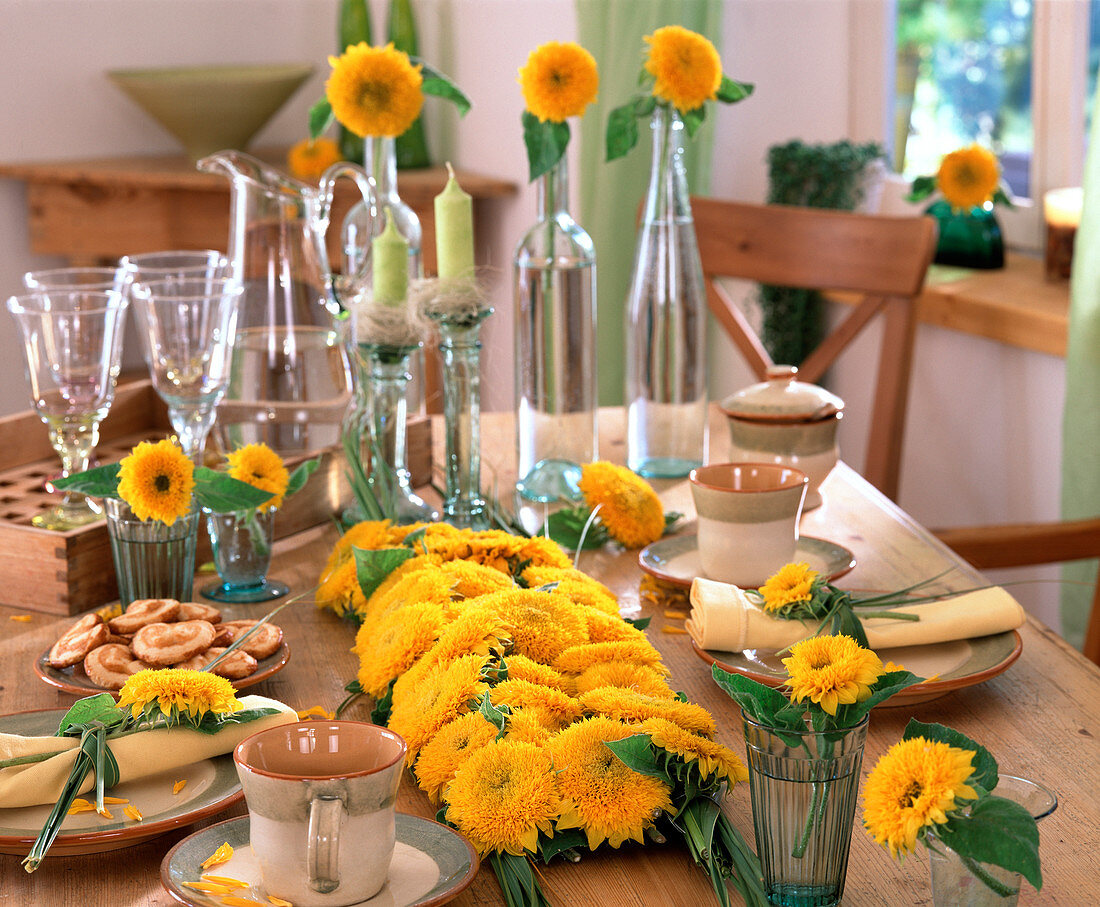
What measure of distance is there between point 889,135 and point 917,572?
5.61 feet

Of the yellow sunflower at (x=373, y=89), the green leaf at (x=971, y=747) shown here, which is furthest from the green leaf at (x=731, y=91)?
the green leaf at (x=971, y=747)

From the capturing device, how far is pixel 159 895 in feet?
1.94

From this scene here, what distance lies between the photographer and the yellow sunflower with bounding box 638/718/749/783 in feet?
1.98

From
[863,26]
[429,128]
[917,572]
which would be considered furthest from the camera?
[429,128]

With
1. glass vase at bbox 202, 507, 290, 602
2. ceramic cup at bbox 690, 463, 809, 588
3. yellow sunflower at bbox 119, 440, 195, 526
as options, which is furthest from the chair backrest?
yellow sunflower at bbox 119, 440, 195, 526

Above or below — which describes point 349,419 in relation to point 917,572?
above

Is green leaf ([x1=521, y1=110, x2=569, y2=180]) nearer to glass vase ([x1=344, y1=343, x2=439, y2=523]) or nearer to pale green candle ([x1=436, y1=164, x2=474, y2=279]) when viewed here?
pale green candle ([x1=436, y1=164, x2=474, y2=279])

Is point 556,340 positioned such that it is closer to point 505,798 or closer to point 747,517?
point 747,517

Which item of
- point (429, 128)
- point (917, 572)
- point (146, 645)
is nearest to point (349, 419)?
point (146, 645)


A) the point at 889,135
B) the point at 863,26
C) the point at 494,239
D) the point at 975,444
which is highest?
the point at 863,26

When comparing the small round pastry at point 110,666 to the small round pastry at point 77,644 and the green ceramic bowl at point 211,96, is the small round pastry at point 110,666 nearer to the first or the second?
the small round pastry at point 77,644

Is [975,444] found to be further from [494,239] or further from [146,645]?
[146,645]

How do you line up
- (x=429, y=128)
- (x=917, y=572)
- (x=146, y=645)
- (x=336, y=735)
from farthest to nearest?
1. (x=429, y=128)
2. (x=917, y=572)
3. (x=146, y=645)
4. (x=336, y=735)

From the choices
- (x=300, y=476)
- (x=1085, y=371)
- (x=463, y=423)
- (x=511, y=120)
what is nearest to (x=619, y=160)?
(x=511, y=120)
